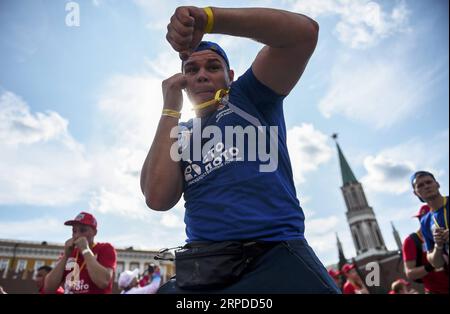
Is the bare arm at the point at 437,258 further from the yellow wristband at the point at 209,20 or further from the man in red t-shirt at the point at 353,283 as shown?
the yellow wristband at the point at 209,20

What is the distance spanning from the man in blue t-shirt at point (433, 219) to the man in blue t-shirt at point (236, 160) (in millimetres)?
4165

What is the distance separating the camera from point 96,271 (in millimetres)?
4273

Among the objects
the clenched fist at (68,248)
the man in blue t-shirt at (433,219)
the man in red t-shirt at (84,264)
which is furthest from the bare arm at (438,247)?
the clenched fist at (68,248)

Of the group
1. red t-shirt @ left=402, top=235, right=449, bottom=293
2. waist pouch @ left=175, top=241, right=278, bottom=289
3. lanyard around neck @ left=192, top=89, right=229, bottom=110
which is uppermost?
lanyard around neck @ left=192, top=89, right=229, bottom=110

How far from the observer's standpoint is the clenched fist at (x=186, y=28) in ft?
4.02

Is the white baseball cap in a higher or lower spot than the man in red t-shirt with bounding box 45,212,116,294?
higher

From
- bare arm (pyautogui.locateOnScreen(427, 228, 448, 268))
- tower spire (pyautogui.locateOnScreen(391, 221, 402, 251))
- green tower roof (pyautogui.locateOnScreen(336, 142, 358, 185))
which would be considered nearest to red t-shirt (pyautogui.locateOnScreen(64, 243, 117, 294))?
bare arm (pyautogui.locateOnScreen(427, 228, 448, 268))

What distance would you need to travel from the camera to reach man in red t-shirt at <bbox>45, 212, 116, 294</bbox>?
4.31m

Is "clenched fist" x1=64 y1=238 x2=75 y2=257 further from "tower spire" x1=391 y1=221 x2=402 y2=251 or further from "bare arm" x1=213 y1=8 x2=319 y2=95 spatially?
"tower spire" x1=391 y1=221 x2=402 y2=251

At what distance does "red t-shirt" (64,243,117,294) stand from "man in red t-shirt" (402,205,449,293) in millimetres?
5155
